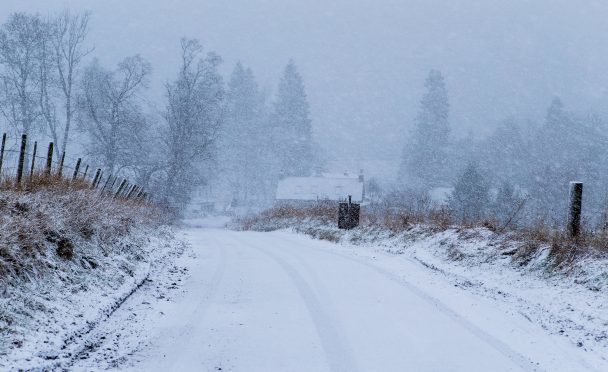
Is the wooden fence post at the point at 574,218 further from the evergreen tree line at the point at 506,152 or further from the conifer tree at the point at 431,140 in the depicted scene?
the conifer tree at the point at 431,140

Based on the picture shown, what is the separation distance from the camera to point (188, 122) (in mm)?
38406

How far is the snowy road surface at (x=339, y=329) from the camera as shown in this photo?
491 cm

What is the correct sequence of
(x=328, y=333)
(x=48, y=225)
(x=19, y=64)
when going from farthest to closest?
(x=19, y=64)
(x=48, y=225)
(x=328, y=333)

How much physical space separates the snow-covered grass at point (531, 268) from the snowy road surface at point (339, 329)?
0.37 m

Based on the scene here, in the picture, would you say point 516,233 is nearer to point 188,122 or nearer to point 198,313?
point 198,313

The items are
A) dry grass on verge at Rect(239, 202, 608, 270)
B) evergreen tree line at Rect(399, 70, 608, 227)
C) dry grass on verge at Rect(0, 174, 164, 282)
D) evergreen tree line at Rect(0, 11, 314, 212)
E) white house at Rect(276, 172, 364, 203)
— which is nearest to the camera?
dry grass on verge at Rect(0, 174, 164, 282)

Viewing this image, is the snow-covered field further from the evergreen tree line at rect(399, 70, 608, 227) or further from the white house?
the white house

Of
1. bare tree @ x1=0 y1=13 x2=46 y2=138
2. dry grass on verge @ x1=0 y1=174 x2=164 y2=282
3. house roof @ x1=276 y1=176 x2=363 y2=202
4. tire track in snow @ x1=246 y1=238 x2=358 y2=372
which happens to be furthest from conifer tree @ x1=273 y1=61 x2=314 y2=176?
tire track in snow @ x1=246 y1=238 x2=358 y2=372

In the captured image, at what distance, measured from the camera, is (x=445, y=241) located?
39.4ft

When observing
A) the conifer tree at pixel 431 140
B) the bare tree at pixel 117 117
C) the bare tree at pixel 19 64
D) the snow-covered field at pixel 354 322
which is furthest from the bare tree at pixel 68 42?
the conifer tree at pixel 431 140

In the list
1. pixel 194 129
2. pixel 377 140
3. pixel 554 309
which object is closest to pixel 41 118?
pixel 194 129

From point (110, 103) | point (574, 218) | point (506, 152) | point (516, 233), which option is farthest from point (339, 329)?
point (506, 152)

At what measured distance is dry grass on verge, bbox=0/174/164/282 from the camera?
18.7ft

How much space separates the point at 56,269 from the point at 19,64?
33773mm
